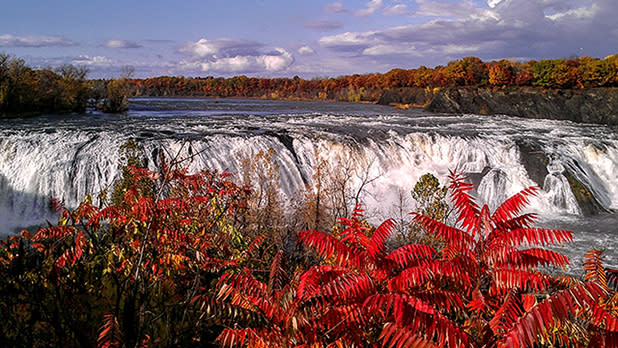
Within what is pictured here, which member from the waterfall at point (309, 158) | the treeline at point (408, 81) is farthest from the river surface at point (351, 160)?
the treeline at point (408, 81)

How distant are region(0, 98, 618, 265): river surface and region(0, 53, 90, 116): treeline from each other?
384cm

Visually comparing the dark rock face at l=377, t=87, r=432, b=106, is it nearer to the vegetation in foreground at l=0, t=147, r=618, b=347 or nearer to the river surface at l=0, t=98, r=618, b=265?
the river surface at l=0, t=98, r=618, b=265

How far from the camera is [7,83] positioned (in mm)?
26969

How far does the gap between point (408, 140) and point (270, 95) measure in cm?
5763

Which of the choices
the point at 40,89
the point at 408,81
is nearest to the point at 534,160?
the point at 40,89

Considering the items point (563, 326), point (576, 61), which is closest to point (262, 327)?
point (563, 326)

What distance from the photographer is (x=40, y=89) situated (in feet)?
96.7

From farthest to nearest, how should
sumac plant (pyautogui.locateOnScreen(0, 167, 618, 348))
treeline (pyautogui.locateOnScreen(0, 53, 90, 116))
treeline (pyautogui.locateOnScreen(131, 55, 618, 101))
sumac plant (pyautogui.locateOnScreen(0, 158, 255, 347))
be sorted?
treeline (pyautogui.locateOnScreen(131, 55, 618, 101)), treeline (pyautogui.locateOnScreen(0, 53, 90, 116)), sumac plant (pyautogui.locateOnScreen(0, 158, 255, 347)), sumac plant (pyautogui.locateOnScreen(0, 167, 618, 348))

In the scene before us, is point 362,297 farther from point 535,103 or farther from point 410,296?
point 535,103

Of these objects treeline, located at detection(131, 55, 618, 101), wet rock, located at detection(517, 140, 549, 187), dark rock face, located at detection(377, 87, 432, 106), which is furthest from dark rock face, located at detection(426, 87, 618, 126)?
wet rock, located at detection(517, 140, 549, 187)

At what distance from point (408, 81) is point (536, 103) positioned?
24.2m

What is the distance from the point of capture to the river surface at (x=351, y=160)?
1559cm

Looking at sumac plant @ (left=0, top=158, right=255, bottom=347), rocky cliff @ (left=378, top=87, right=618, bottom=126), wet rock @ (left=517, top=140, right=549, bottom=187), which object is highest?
rocky cliff @ (left=378, top=87, right=618, bottom=126)

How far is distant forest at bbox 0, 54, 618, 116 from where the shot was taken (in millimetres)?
29000
